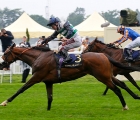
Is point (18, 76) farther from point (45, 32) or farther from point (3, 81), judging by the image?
point (45, 32)

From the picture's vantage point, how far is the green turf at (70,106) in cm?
1047

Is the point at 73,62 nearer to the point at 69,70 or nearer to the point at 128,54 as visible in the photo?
the point at 69,70

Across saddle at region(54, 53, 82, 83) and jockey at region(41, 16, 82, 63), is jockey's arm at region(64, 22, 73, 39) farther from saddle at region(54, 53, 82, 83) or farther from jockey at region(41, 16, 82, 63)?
saddle at region(54, 53, 82, 83)

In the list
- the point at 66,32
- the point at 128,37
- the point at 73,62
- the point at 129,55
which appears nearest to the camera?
the point at 73,62

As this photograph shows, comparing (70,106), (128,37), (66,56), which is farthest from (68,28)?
(128,37)

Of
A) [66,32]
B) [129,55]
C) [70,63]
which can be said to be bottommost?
[129,55]

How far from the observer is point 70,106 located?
12148mm

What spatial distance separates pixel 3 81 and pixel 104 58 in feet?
31.0

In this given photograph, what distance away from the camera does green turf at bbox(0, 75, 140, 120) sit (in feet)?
34.3

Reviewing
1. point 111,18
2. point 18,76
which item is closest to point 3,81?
point 18,76

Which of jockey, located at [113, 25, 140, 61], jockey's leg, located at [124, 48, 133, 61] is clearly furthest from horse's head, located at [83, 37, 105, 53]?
jockey's leg, located at [124, 48, 133, 61]

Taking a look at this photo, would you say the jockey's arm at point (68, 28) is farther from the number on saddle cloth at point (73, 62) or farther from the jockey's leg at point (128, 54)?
the jockey's leg at point (128, 54)

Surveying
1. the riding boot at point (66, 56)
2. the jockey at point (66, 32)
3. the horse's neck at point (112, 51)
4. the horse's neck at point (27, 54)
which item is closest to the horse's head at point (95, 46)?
the horse's neck at point (112, 51)

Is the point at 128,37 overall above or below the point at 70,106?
above
